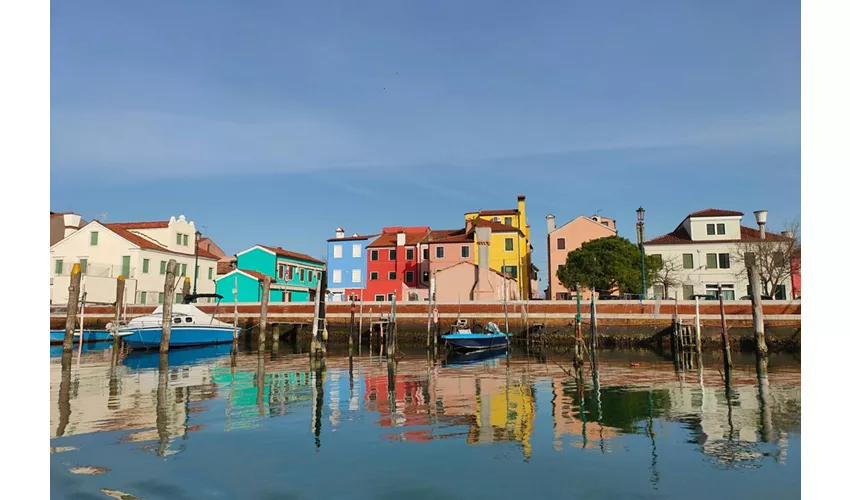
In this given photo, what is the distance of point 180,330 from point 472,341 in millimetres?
18939

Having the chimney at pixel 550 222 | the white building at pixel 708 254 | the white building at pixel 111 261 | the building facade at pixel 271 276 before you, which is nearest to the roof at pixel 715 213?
the white building at pixel 708 254

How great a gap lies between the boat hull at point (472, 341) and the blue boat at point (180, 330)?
536 inches

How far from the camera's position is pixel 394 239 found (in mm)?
59062

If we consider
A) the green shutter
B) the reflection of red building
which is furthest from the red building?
the reflection of red building

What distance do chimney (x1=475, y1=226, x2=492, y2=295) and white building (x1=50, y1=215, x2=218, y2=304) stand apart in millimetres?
25091

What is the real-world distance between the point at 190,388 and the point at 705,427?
15816mm

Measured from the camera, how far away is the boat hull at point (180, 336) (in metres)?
35.6

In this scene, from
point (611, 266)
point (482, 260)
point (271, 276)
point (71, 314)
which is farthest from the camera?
point (271, 276)

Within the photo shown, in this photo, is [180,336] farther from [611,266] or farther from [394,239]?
[611,266]

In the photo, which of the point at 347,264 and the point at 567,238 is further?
the point at 347,264

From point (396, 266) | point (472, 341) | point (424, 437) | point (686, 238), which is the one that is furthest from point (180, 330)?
point (686, 238)

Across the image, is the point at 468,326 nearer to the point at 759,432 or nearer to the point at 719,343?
the point at 719,343

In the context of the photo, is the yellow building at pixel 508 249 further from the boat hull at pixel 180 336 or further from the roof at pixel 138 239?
the roof at pixel 138 239

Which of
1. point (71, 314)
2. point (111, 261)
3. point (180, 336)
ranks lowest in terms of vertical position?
point (180, 336)
